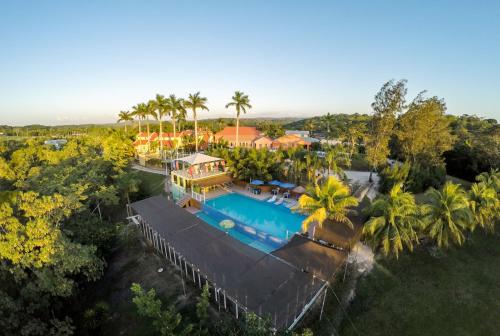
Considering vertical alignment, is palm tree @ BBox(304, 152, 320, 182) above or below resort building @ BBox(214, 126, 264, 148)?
below

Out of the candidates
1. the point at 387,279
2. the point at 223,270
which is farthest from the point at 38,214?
the point at 387,279

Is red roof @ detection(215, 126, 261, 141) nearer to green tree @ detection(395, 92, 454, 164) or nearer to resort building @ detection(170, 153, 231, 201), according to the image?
resort building @ detection(170, 153, 231, 201)

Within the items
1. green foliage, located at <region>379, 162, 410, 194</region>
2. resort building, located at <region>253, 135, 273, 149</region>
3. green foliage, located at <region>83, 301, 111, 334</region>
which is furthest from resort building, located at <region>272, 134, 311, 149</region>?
green foliage, located at <region>83, 301, 111, 334</region>

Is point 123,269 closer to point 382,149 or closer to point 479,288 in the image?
point 479,288

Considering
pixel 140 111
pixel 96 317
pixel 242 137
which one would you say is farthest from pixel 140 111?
pixel 96 317

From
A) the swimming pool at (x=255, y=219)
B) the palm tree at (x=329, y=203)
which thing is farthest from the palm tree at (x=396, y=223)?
the swimming pool at (x=255, y=219)

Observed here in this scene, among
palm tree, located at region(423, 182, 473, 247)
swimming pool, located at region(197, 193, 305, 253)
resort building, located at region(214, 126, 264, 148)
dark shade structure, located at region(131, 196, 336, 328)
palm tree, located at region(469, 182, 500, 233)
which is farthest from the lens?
resort building, located at region(214, 126, 264, 148)

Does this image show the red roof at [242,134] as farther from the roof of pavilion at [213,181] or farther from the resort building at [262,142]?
the roof of pavilion at [213,181]
